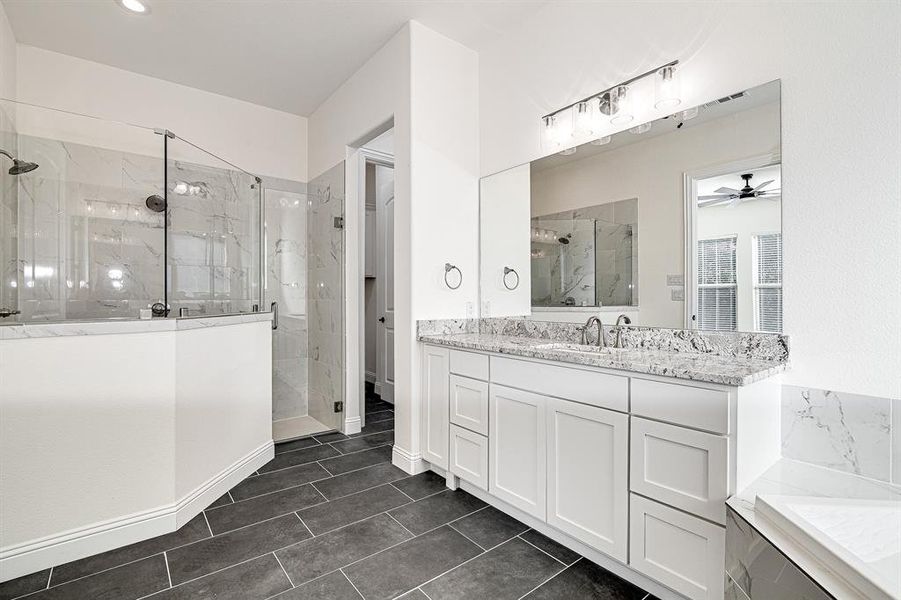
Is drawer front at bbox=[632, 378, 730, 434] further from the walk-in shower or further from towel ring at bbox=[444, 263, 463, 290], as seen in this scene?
the walk-in shower

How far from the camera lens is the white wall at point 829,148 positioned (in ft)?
4.62

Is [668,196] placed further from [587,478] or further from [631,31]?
[587,478]

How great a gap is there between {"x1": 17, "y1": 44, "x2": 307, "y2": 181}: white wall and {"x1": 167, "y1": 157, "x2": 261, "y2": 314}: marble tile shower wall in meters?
0.75

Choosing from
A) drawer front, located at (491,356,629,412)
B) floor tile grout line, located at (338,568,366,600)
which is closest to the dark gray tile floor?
floor tile grout line, located at (338,568,366,600)

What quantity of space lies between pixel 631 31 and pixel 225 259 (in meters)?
2.98

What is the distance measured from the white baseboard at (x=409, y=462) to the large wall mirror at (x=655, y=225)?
1.09 m

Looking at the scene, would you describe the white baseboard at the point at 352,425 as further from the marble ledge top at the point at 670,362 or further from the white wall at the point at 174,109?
the white wall at the point at 174,109

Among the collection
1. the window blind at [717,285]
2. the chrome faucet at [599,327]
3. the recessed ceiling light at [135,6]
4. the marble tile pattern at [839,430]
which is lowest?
the marble tile pattern at [839,430]

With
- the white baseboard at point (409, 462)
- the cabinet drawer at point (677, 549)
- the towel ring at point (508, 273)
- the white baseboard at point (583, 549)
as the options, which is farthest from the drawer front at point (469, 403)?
the cabinet drawer at point (677, 549)

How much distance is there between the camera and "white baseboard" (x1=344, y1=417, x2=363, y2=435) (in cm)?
352

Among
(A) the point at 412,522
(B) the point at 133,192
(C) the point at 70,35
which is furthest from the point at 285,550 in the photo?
(C) the point at 70,35

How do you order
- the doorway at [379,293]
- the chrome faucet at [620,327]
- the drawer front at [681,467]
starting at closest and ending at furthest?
the drawer front at [681,467] → the chrome faucet at [620,327] → the doorway at [379,293]

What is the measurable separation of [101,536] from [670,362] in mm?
2573

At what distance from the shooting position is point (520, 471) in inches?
80.5
